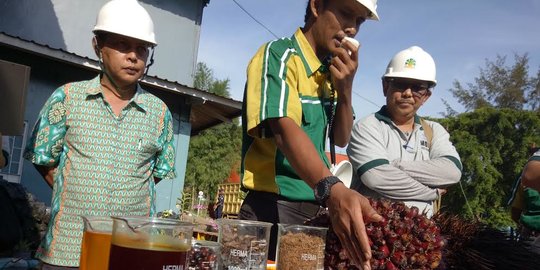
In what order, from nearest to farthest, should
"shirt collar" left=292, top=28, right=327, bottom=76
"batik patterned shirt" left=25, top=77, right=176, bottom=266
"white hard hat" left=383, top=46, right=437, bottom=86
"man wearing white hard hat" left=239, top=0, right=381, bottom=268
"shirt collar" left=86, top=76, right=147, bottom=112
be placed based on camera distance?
"man wearing white hard hat" left=239, top=0, right=381, bottom=268 < "shirt collar" left=292, top=28, right=327, bottom=76 < "batik patterned shirt" left=25, top=77, right=176, bottom=266 < "shirt collar" left=86, top=76, right=147, bottom=112 < "white hard hat" left=383, top=46, right=437, bottom=86

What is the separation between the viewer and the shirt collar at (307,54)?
208cm

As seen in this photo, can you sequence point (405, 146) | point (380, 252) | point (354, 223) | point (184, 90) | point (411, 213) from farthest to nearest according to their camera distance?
point (184, 90) → point (405, 146) → point (411, 213) → point (380, 252) → point (354, 223)

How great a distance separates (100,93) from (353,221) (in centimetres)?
170

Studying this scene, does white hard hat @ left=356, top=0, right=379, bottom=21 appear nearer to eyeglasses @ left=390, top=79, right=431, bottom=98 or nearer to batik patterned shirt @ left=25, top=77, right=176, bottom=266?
eyeglasses @ left=390, top=79, right=431, bottom=98

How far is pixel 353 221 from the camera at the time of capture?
1.25 metres

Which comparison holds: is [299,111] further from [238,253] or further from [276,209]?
[238,253]

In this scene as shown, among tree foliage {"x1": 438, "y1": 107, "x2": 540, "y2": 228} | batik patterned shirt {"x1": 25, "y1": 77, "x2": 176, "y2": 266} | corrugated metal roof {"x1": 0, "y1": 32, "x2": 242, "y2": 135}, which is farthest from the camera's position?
tree foliage {"x1": 438, "y1": 107, "x2": 540, "y2": 228}

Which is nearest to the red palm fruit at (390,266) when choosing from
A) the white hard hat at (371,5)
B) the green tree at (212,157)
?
the white hard hat at (371,5)

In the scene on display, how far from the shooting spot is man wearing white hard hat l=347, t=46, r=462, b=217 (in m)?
2.77

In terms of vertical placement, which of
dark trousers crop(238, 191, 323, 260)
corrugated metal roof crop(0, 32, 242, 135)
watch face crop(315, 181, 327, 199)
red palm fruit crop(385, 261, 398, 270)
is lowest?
red palm fruit crop(385, 261, 398, 270)

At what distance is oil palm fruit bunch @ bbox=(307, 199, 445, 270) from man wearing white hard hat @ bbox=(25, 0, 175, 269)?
1.28m

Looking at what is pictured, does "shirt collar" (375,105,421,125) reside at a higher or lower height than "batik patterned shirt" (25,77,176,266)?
higher

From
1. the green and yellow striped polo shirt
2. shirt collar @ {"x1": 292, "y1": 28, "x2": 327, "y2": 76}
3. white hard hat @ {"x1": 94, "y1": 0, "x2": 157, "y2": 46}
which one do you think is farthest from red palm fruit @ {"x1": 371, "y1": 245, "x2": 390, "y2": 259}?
white hard hat @ {"x1": 94, "y1": 0, "x2": 157, "y2": 46}

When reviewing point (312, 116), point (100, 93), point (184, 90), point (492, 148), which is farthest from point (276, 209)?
point (492, 148)
